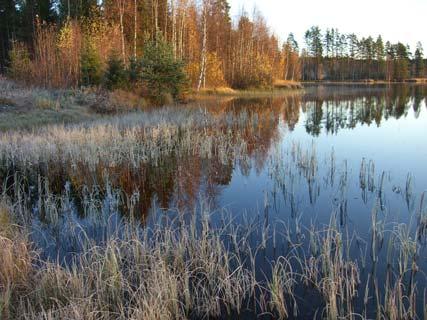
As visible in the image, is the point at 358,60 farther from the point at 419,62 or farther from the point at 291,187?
the point at 291,187

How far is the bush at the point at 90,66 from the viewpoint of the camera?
22078mm

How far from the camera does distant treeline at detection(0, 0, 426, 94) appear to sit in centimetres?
2295

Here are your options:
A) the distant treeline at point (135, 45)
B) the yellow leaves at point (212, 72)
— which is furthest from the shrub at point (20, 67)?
the yellow leaves at point (212, 72)

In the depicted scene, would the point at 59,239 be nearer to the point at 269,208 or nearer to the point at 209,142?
the point at 269,208

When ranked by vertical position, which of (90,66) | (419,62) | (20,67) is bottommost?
(90,66)

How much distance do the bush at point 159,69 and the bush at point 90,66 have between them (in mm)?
2595

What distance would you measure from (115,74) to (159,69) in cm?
266

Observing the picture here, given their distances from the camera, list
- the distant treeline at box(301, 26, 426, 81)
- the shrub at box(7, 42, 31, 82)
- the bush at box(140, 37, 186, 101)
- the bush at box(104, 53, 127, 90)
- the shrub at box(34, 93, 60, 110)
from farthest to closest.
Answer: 1. the distant treeline at box(301, 26, 426, 81)
2. the shrub at box(7, 42, 31, 82)
3. the bush at box(140, 37, 186, 101)
4. the bush at box(104, 53, 127, 90)
5. the shrub at box(34, 93, 60, 110)

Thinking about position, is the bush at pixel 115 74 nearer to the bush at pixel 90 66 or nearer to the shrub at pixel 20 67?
the bush at pixel 90 66

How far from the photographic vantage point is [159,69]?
22.7 metres

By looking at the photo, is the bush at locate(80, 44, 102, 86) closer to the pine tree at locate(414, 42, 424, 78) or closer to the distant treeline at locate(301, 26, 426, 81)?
the distant treeline at locate(301, 26, 426, 81)

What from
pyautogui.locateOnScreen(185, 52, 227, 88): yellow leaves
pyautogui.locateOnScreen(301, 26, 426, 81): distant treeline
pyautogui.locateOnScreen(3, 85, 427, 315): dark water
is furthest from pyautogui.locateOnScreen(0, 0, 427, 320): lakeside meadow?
pyautogui.locateOnScreen(301, 26, 426, 81): distant treeline

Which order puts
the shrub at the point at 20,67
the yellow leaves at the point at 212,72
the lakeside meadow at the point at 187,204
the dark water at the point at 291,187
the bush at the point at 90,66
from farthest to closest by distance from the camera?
the yellow leaves at the point at 212,72 < the shrub at the point at 20,67 < the bush at the point at 90,66 < the dark water at the point at 291,187 < the lakeside meadow at the point at 187,204

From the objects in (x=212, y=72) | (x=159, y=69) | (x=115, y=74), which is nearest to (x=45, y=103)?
(x=115, y=74)
